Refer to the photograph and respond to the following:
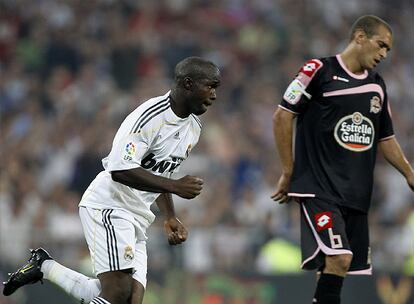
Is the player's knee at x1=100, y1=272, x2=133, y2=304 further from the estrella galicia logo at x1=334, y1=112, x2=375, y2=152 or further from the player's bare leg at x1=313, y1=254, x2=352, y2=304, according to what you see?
the estrella galicia logo at x1=334, y1=112, x2=375, y2=152

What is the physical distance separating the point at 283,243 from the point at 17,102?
5.12 meters

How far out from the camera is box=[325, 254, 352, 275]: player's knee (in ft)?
24.0

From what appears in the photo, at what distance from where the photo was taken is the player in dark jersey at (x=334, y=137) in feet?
24.7

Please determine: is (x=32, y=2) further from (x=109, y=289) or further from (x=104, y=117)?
(x=109, y=289)

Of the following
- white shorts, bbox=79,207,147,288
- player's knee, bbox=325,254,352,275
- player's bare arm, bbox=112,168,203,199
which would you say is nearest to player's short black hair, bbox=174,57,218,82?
player's bare arm, bbox=112,168,203,199

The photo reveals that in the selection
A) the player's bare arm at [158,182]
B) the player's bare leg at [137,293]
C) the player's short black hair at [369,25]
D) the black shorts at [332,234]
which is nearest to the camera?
the player's bare arm at [158,182]

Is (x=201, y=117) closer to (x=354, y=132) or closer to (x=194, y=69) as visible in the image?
(x=354, y=132)

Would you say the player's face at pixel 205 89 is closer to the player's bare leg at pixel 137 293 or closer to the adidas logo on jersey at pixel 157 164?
the adidas logo on jersey at pixel 157 164

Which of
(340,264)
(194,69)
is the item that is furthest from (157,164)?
(340,264)

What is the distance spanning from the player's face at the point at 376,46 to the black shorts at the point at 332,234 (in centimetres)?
105

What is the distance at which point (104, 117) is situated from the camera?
14781mm

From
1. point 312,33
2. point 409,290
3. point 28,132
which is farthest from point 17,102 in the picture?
point 409,290

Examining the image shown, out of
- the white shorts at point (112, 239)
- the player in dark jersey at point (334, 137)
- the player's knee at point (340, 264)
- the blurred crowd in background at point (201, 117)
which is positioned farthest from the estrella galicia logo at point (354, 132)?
the blurred crowd in background at point (201, 117)

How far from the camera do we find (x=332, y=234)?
7.41m
